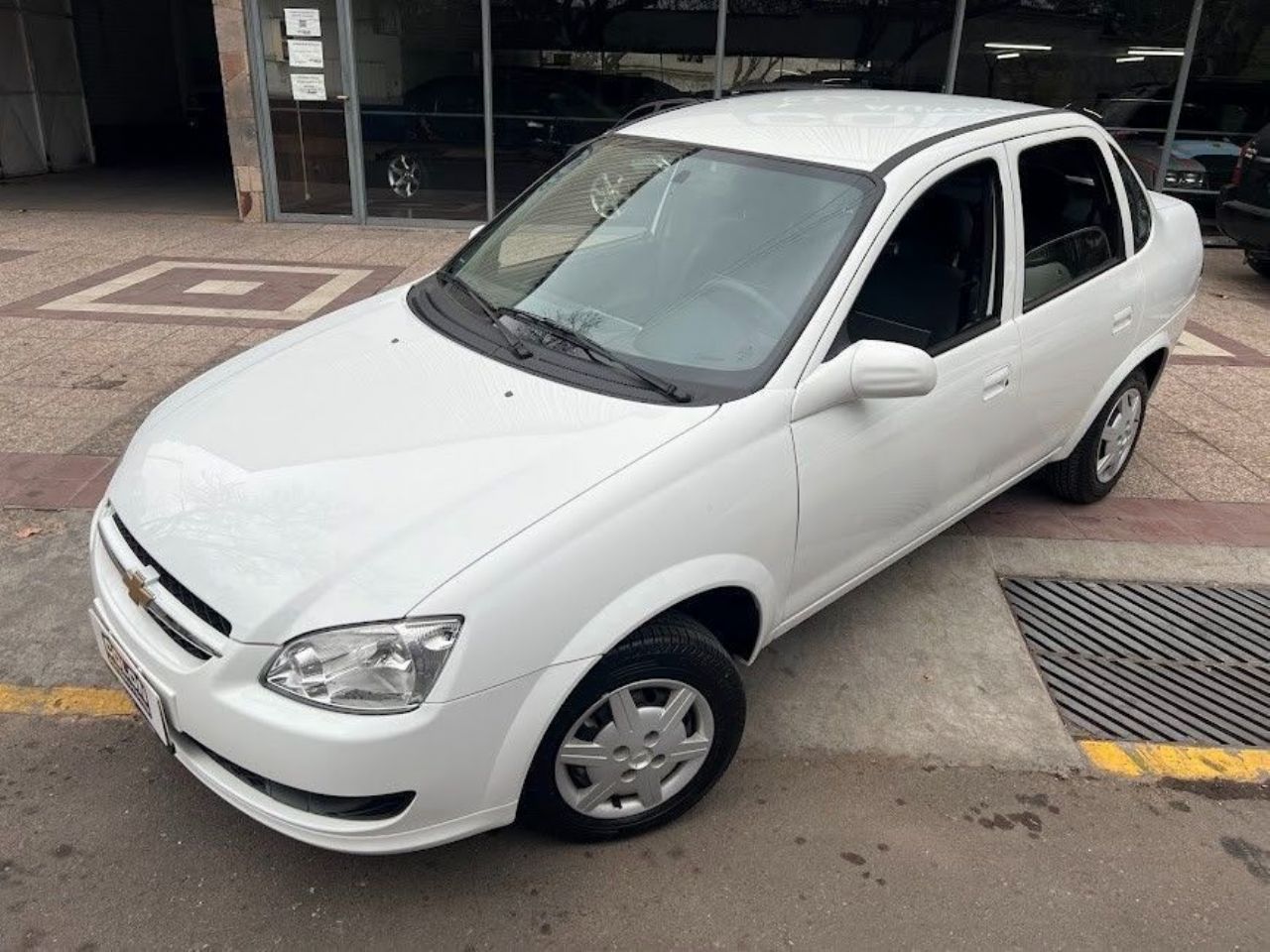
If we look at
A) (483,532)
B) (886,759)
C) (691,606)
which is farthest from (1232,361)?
(483,532)

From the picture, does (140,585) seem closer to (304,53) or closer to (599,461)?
(599,461)

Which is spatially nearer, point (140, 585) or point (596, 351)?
point (140, 585)

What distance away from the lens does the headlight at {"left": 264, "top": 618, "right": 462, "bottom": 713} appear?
2.09 meters

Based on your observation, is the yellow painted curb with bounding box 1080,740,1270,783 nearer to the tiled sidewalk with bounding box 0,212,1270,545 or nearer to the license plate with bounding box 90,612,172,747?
the tiled sidewalk with bounding box 0,212,1270,545

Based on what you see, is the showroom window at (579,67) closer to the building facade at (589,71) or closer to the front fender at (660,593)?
the building facade at (589,71)

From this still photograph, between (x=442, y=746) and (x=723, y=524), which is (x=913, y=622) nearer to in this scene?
(x=723, y=524)

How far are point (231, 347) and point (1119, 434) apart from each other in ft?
17.4

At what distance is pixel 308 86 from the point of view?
34.6 ft

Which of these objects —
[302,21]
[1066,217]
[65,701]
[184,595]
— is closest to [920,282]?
[1066,217]

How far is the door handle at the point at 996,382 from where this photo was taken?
3336 mm

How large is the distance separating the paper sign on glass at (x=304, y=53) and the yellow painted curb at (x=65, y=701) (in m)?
9.01

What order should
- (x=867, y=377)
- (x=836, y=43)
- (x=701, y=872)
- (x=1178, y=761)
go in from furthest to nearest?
(x=836, y=43)
(x=1178, y=761)
(x=867, y=377)
(x=701, y=872)

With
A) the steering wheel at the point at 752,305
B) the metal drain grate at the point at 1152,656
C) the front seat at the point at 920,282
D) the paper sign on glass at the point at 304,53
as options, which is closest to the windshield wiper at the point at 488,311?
the steering wheel at the point at 752,305

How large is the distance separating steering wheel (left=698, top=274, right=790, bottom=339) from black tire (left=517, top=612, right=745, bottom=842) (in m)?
0.87
